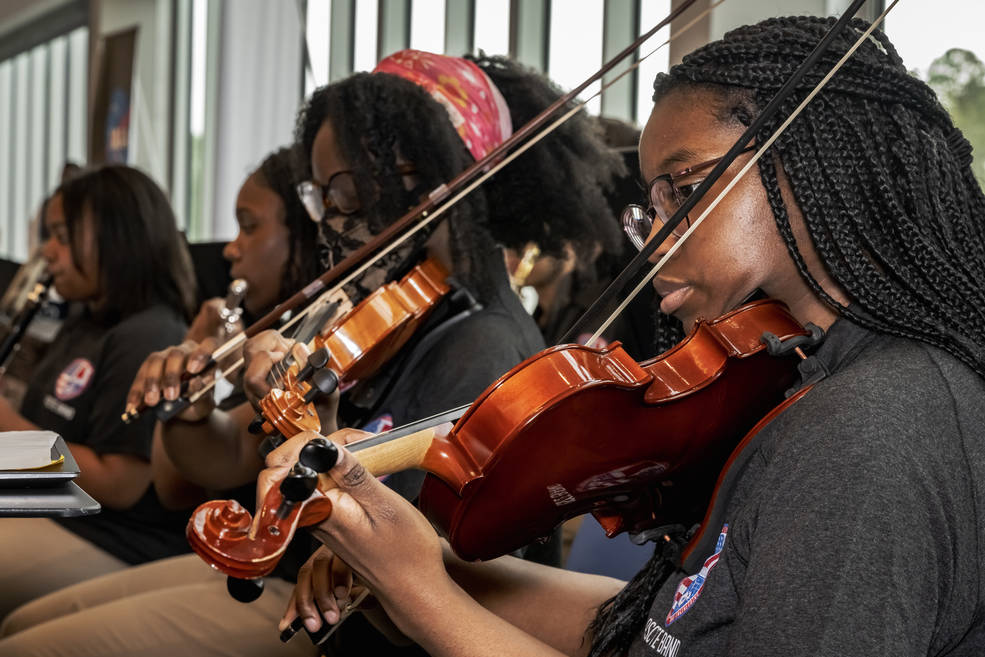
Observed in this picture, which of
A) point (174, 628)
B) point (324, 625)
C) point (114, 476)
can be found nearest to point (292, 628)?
point (324, 625)

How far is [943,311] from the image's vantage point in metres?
0.83

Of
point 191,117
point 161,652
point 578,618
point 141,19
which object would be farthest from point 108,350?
point 141,19

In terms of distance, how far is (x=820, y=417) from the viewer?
0.75 m

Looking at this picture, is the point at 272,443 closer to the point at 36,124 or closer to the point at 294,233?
the point at 294,233

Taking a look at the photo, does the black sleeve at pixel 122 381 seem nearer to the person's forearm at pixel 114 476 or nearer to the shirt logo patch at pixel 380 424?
the person's forearm at pixel 114 476

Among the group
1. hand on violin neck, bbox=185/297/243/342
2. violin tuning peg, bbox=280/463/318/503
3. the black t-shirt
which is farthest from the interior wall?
violin tuning peg, bbox=280/463/318/503

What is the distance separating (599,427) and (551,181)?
75cm

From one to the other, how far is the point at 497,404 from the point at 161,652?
0.90 metres

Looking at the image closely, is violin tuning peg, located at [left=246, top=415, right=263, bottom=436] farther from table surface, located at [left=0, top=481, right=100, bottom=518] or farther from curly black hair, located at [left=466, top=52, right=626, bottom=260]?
curly black hair, located at [left=466, top=52, right=626, bottom=260]

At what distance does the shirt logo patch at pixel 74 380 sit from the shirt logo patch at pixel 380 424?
1.06 m

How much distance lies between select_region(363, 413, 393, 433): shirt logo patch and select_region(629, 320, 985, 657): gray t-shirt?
57cm

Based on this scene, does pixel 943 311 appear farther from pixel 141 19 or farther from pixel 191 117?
pixel 141 19

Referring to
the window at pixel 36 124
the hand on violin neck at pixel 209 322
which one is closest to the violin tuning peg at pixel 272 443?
the hand on violin neck at pixel 209 322

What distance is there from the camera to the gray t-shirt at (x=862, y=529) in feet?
2.23
